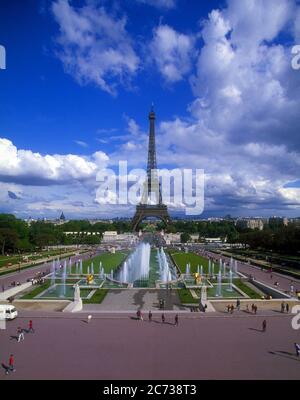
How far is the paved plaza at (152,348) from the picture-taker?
504 inches

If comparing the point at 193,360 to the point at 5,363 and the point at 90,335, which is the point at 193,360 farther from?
the point at 5,363

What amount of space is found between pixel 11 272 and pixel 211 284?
72.1 ft

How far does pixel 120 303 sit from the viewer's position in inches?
992

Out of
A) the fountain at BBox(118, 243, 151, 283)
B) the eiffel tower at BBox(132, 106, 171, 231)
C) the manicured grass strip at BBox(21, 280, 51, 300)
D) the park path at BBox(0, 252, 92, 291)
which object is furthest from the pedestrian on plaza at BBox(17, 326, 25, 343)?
the eiffel tower at BBox(132, 106, 171, 231)

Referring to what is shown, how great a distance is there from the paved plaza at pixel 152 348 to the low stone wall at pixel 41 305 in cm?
234

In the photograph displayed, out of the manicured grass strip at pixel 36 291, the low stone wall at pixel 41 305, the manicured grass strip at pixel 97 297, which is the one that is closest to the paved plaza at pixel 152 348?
the low stone wall at pixel 41 305

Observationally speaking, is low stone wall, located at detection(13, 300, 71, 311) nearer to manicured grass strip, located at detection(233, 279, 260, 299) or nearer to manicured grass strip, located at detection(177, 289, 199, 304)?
manicured grass strip, located at detection(177, 289, 199, 304)

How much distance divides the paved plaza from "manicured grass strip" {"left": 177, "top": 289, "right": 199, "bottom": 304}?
A: 17.5 ft

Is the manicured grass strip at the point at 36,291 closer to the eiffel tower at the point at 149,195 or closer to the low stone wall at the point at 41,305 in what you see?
the low stone wall at the point at 41,305

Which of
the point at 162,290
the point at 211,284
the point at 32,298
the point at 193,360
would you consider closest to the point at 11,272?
the point at 32,298

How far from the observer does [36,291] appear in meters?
29.1

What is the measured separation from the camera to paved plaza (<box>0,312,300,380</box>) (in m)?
12.8

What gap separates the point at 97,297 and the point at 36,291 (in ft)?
18.3
